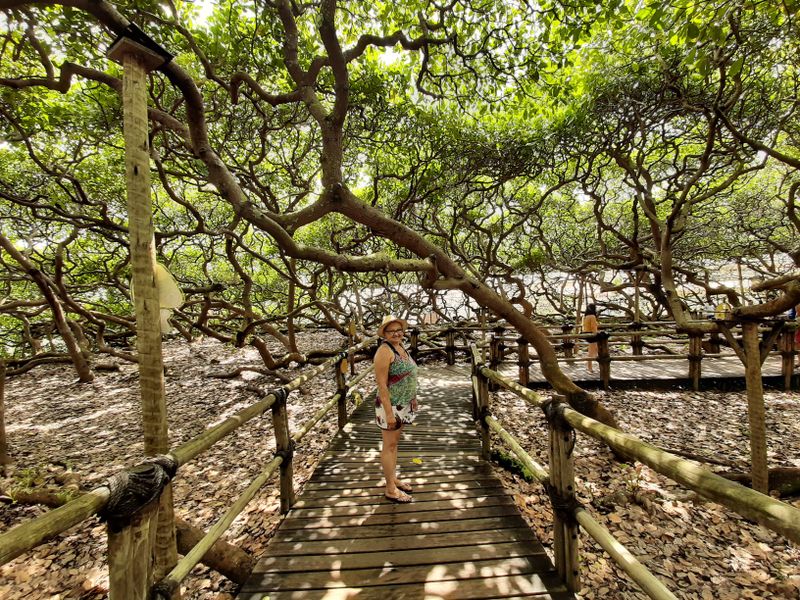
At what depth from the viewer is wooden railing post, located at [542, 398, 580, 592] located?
2498 millimetres

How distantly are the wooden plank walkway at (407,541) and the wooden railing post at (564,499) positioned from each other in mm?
134

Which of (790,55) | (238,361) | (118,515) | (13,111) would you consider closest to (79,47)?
(13,111)

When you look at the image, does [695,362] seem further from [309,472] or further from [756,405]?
[309,472]

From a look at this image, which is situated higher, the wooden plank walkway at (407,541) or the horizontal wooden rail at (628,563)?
the horizontal wooden rail at (628,563)

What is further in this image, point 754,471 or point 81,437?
point 81,437

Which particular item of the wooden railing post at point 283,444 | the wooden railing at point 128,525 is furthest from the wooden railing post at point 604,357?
the wooden railing at point 128,525

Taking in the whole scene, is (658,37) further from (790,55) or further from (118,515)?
(118,515)

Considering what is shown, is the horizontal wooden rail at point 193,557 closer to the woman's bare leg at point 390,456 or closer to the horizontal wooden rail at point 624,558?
the woman's bare leg at point 390,456

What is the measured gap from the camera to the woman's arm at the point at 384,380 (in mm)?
3590

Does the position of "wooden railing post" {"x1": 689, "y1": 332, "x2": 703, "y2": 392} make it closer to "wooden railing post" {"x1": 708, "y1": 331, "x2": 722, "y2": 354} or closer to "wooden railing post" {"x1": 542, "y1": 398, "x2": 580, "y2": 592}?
"wooden railing post" {"x1": 708, "y1": 331, "x2": 722, "y2": 354}

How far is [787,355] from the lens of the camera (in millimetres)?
8445

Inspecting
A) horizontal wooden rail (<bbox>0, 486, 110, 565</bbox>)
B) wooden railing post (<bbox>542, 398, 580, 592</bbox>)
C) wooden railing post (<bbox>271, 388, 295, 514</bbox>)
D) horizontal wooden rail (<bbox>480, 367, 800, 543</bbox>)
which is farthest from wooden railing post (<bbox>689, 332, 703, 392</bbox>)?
horizontal wooden rail (<bbox>0, 486, 110, 565</bbox>)

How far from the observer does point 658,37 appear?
5.89 metres

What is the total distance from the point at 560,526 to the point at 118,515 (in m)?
2.66
